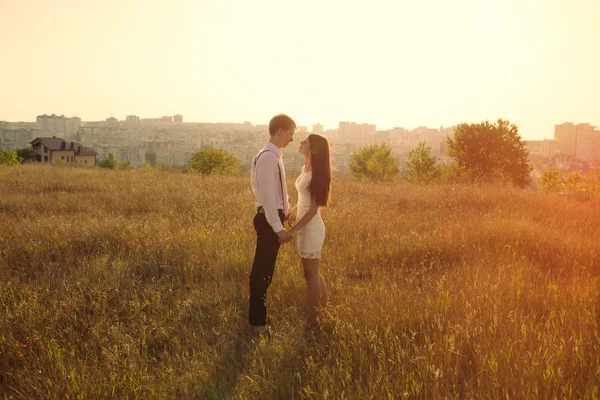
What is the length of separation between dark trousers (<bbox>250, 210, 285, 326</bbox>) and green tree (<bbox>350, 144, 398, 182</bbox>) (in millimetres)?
50671

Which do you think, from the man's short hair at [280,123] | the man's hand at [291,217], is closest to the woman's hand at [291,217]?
the man's hand at [291,217]

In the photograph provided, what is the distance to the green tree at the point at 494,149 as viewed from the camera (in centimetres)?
3959

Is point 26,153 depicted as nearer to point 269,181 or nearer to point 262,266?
point 262,266

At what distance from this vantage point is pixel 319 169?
4.17 m

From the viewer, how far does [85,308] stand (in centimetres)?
476

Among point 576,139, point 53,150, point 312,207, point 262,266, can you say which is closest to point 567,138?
point 576,139

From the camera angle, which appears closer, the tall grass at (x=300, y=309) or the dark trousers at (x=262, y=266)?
the tall grass at (x=300, y=309)

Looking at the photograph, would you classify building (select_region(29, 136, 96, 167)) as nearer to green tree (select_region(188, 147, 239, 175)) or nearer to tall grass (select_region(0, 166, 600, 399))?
green tree (select_region(188, 147, 239, 175))

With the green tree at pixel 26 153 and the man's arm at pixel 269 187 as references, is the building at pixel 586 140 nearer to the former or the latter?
the green tree at pixel 26 153

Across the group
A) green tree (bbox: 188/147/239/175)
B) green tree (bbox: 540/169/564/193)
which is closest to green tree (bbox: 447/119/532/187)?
green tree (bbox: 540/169/564/193)

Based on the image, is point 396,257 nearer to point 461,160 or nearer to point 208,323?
point 208,323

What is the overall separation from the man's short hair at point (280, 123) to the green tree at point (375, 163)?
50.6 metres

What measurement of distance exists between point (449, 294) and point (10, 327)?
4.65 meters

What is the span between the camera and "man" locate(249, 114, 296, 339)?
13.2 feet
